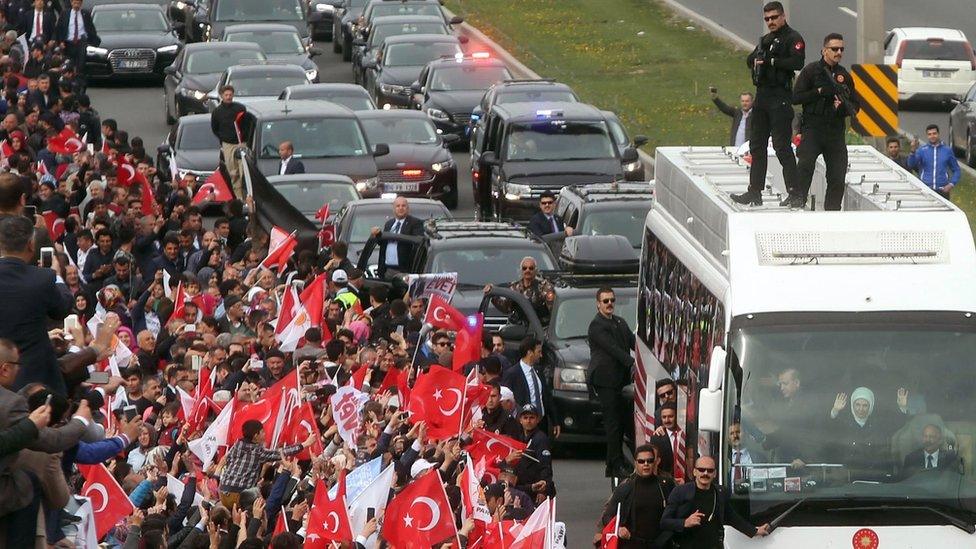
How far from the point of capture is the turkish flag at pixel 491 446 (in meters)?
15.1

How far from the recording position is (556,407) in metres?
19.3

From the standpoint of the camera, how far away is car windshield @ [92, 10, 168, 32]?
4193cm

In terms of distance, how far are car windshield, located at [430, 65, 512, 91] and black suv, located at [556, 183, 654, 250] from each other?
1215 cm

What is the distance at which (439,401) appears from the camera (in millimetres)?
15180

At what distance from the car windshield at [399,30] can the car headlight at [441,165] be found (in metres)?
11.4

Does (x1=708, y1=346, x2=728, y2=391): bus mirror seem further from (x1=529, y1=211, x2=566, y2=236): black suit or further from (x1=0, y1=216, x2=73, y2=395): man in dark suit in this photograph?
(x1=529, y1=211, x2=566, y2=236): black suit

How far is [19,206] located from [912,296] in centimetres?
518

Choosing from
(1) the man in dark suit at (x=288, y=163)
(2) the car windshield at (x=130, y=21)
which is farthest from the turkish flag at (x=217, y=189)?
(2) the car windshield at (x=130, y=21)

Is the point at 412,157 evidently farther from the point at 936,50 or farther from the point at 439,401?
the point at 439,401

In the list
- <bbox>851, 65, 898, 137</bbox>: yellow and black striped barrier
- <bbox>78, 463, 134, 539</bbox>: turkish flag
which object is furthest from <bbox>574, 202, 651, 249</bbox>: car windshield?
<bbox>78, 463, 134, 539</bbox>: turkish flag

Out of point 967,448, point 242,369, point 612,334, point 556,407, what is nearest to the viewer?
point 967,448

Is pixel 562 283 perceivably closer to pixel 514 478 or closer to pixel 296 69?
pixel 514 478

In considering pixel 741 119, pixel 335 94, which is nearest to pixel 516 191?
pixel 741 119

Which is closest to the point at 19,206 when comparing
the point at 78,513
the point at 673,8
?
the point at 78,513
